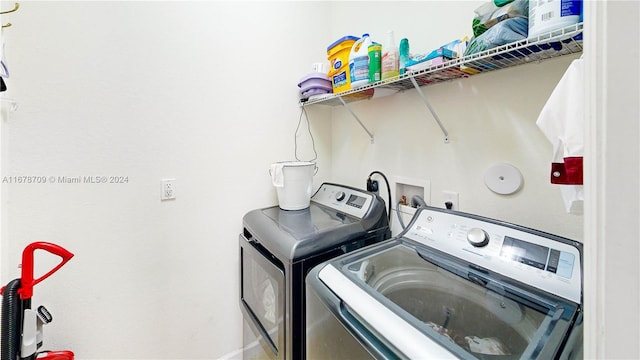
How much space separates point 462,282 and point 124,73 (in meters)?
1.74

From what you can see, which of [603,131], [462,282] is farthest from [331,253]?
[603,131]

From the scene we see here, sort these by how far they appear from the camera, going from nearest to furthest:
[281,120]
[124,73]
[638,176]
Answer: [638,176]
[124,73]
[281,120]

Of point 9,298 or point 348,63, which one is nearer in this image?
point 9,298

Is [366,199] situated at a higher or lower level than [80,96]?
lower

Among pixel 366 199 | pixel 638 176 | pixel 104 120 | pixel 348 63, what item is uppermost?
pixel 348 63

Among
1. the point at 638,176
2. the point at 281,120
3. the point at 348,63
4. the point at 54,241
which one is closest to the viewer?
the point at 638,176

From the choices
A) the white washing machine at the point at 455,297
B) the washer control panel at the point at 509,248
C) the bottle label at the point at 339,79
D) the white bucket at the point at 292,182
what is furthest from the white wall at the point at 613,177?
the white bucket at the point at 292,182

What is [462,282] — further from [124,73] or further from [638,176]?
[124,73]

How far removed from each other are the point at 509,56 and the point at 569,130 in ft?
1.51

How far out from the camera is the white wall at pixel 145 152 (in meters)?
1.07

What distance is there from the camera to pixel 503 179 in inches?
43.4

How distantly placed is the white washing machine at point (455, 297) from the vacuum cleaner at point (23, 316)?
3.32 feet

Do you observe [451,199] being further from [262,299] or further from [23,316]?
[23,316]

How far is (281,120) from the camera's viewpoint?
1732 millimetres
